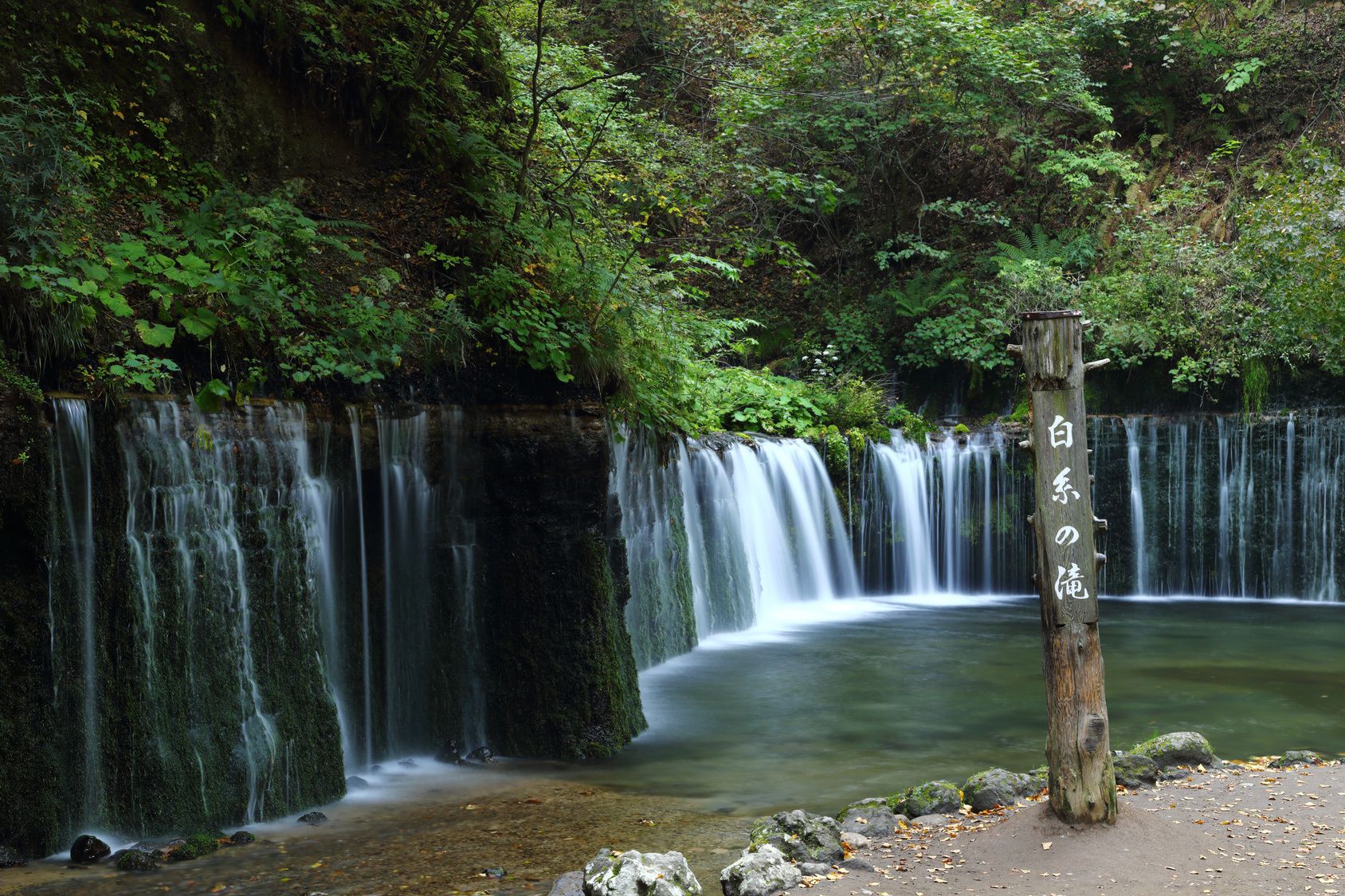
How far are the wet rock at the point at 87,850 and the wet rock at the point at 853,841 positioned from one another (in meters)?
3.93

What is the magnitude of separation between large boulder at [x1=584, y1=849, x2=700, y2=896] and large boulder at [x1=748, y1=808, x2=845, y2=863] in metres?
0.61

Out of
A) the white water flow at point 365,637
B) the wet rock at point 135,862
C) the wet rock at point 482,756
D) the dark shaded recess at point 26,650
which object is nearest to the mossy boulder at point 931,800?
the wet rock at point 482,756

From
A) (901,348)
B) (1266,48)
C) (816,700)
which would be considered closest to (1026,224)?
(901,348)

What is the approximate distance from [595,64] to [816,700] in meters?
12.4

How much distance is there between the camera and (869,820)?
254 inches

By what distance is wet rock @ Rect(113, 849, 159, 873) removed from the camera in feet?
18.9

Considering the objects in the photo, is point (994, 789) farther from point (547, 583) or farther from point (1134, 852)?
point (547, 583)

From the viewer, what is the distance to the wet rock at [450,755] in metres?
8.03

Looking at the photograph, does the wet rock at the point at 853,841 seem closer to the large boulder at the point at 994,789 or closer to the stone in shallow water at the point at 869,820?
the stone in shallow water at the point at 869,820

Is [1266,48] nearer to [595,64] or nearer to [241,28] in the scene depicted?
[595,64]

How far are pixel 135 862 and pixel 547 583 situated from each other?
337 centimetres

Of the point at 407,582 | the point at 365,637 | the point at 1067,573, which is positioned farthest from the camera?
the point at 407,582

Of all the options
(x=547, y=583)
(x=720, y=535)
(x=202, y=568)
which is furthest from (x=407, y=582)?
(x=720, y=535)

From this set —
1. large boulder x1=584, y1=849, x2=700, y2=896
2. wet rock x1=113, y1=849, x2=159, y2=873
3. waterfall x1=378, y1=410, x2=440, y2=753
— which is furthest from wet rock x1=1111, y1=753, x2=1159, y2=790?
wet rock x1=113, y1=849, x2=159, y2=873
